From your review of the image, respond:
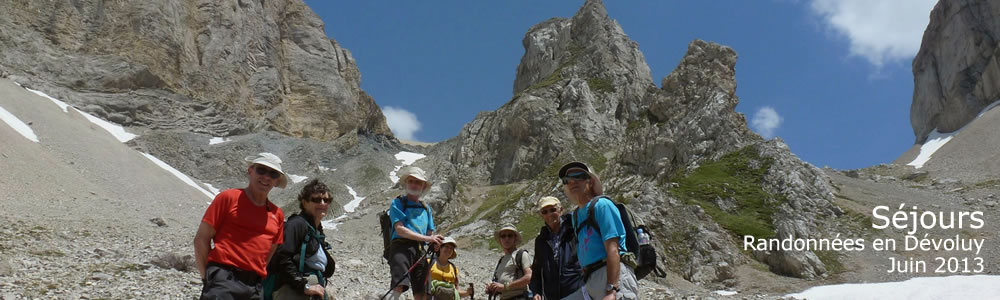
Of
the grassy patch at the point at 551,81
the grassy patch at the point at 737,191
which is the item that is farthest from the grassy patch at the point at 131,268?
the grassy patch at the point at 551,81

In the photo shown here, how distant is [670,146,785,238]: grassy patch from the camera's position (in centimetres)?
2861

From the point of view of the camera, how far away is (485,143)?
219 feet

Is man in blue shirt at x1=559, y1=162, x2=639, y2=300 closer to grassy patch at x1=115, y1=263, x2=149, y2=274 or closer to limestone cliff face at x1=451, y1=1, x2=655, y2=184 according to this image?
grassy patch at x1=115, y1=263, x2=149, y2=274

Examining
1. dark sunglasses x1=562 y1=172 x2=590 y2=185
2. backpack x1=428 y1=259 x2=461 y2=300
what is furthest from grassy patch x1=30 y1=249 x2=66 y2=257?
dark sunglasses x1=562 y1=172 x2=590 y2=185

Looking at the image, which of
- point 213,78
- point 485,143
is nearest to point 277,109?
point 213,78

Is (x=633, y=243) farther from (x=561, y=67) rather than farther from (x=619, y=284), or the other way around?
(x=561, y=67)

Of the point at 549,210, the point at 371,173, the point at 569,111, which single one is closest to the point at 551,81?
the point at 569,111

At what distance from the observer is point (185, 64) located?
100 metres

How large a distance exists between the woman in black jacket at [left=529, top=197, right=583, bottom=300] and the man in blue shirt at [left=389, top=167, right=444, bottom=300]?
1393mm

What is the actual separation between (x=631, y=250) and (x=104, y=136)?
7138cm

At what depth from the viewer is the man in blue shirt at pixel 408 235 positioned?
7.68 metres

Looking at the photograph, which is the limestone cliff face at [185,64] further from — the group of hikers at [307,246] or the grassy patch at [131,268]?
the group of hikers at [307,246]

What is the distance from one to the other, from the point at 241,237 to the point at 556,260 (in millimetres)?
3240

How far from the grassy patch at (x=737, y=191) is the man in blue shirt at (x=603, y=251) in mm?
23751
